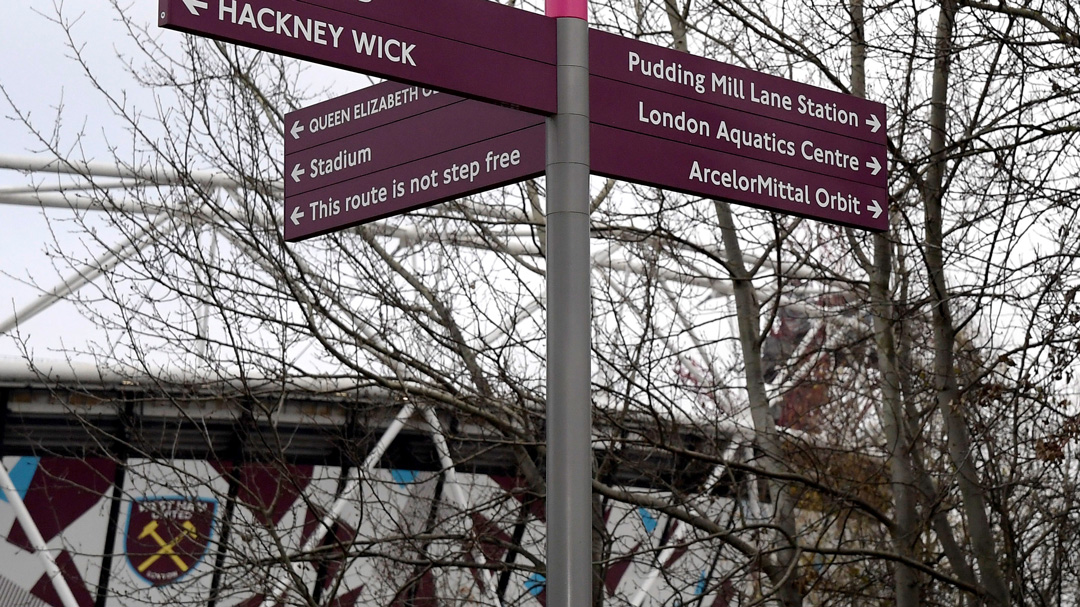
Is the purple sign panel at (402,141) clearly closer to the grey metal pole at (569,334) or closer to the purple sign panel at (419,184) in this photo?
the purple sign panel at (419,184)

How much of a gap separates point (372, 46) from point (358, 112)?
0.68 metres

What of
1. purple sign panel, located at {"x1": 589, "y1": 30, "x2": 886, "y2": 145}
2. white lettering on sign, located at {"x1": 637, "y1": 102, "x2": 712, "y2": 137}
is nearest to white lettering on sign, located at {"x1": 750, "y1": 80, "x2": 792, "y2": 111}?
purple sign panel, located at {"x1": 589, "y1": 30, "x2": 886, "y2": 145}

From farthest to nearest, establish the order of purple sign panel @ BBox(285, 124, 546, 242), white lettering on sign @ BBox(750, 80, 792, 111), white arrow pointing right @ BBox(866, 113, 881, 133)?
white arrow pointing right @ BBox(866, 113, 881, 133) < white lettering on sign @ BBox(750, 80, 792, 111) < purple sign panel @ BBox(285, 124, 546, 242)

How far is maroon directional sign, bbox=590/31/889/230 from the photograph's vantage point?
345cm

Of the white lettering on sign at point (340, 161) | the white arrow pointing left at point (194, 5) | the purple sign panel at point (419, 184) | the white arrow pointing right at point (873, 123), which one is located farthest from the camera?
the white arrow pointing right at point (873, 123)

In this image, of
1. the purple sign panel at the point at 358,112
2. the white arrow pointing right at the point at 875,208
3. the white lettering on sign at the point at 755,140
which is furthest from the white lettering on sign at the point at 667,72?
the white arrow pointing right at the point at 875,208

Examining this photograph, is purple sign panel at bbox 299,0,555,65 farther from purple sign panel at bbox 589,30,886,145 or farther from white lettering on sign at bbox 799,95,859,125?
white lettering on sign at bbox 799,95,859,125

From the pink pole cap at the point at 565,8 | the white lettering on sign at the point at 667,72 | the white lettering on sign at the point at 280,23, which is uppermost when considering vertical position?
the pink pole cap at the point at 565,8

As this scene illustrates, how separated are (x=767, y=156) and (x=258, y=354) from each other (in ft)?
15.7

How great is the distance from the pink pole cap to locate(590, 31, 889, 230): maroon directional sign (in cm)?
9

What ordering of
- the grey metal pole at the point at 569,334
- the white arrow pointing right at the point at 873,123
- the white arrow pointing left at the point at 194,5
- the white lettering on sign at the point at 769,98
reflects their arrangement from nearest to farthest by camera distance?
the white arrow pointing left at the point at 194,5 → the grey metal pole at the point at 569,334 → the white lettering on sign at the point at 769,98 → the white arrow pointing right at the point at 873,123

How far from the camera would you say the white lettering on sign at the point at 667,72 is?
354 centimetres

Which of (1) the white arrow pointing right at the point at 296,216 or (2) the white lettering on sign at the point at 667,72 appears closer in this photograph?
(2) the white lettering on sign at the point at 667,72

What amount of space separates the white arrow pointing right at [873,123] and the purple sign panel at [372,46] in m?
1.10
